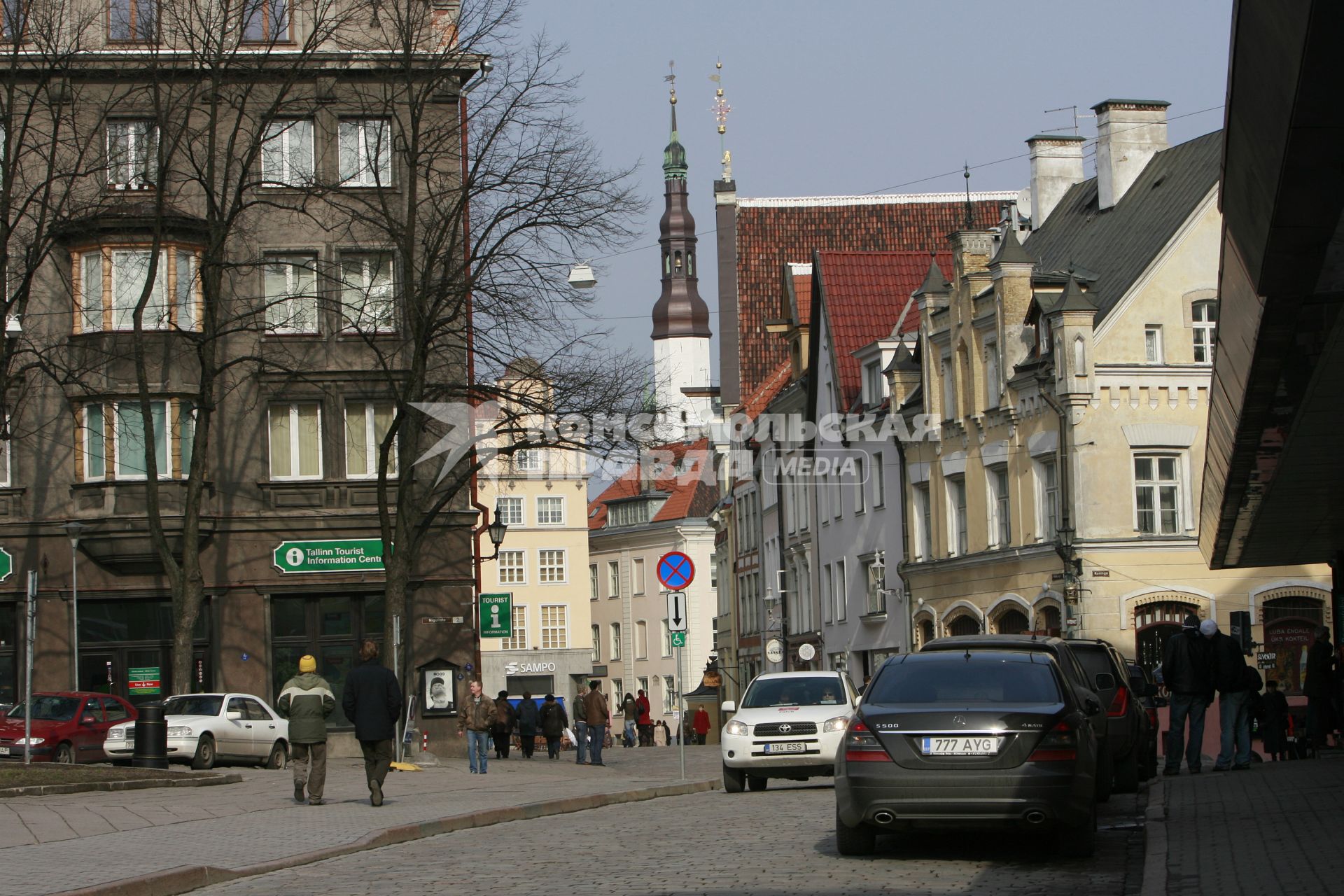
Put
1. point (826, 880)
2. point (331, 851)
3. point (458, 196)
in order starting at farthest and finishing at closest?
1. point (458, 196)
2. point (331, 851)
3. point (826, 880)

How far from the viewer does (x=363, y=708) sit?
20641 millimetres

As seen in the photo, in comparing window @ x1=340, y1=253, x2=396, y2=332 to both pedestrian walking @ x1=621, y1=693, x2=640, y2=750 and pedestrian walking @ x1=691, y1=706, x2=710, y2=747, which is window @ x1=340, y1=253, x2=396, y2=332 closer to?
pedestrian walking @ x1=621, y1=693, x2=640, y2=750

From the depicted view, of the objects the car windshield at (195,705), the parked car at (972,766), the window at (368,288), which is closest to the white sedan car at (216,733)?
the car windshield at (195,705)

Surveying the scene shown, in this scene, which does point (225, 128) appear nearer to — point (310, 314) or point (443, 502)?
point (310, 314)

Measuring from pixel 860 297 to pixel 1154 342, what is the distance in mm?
16580

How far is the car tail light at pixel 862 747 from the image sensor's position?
1336 centimetres

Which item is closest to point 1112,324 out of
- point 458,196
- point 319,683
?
point 458,196

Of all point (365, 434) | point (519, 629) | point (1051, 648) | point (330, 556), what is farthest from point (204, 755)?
point (519, 629)

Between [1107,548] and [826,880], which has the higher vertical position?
[1107,548]

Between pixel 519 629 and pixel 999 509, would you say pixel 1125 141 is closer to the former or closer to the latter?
pixel 999 509

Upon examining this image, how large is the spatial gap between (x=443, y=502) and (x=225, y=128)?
34.8ft

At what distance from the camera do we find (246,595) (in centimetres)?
4009

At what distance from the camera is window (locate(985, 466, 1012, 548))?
47.0 meters

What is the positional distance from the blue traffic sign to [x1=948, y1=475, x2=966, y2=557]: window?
22.9 metres
